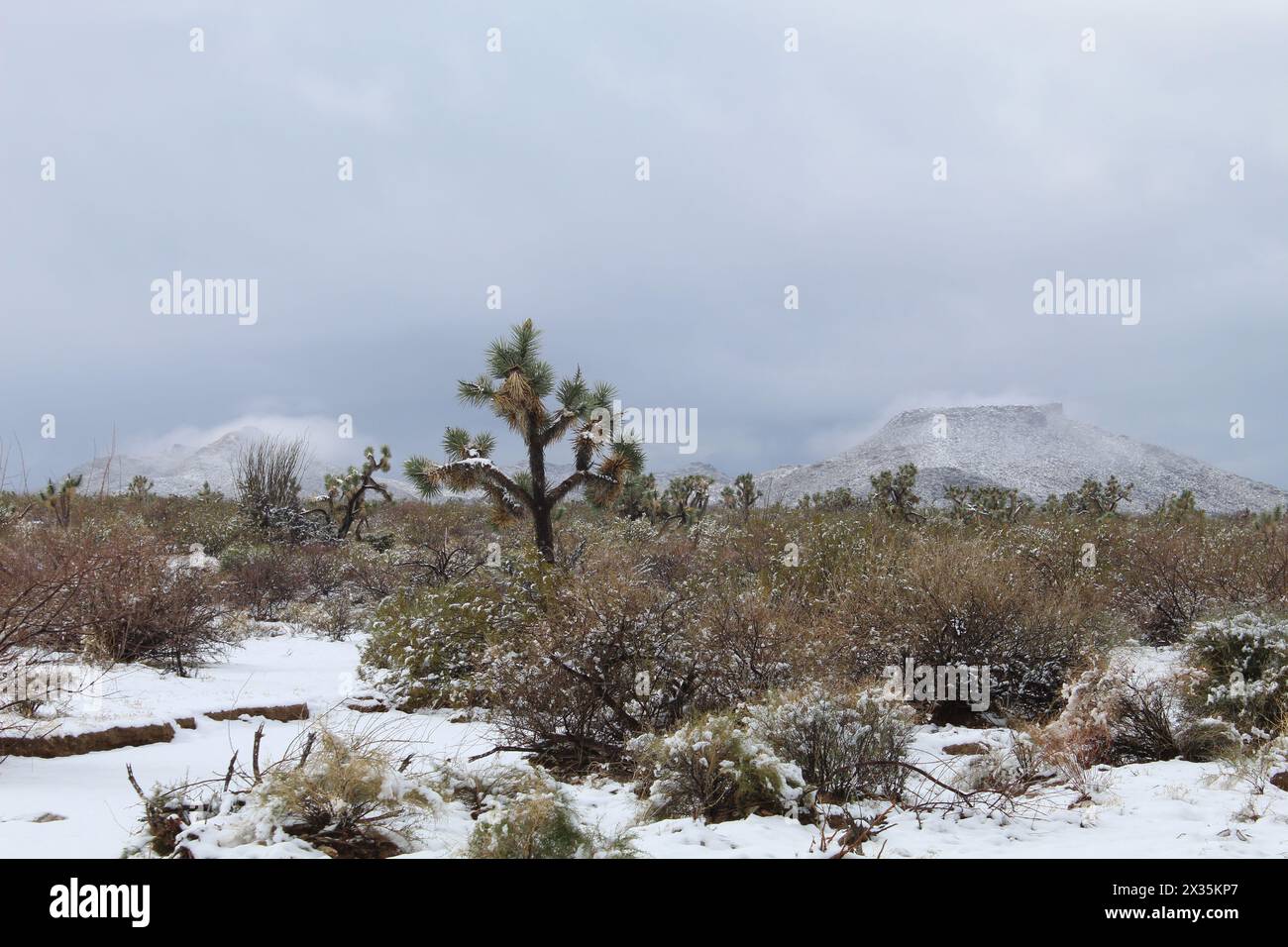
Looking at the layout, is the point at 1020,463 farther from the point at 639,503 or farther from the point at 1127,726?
the point at 1127,726

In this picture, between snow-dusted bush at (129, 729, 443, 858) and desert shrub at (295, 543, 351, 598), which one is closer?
snow-dusted bush at (129, 729, 443, 858)

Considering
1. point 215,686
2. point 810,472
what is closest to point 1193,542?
point 215,686

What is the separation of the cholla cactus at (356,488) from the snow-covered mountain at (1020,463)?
43.4m

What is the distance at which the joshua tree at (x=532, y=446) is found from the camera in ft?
53.2

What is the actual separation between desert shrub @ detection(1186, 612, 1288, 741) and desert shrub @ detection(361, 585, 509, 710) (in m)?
7.43

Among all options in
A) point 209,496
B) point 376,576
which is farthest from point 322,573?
point 209,496

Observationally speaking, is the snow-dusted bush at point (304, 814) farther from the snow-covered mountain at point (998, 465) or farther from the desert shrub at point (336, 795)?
the snow-covered mountain at point (998, 465)

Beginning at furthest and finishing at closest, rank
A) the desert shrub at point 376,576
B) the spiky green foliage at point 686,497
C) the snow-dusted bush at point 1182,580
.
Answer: the spiky green foliage at point 686,497 → the desert shrub at point 376,576 → the snow-dusted bush at point 1182,580

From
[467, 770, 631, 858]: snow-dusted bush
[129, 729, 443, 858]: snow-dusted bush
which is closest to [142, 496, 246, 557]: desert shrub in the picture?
[129, 729, 443, 858]: snow-dusted bush

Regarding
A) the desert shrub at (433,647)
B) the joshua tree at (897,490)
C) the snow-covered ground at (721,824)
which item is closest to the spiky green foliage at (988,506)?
the joshua tree at (897,490)

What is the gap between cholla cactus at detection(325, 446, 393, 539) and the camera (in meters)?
28.2

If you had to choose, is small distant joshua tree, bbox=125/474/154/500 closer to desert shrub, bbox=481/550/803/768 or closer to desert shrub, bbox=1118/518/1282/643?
desert shrub, bbox=481/550/803/768
